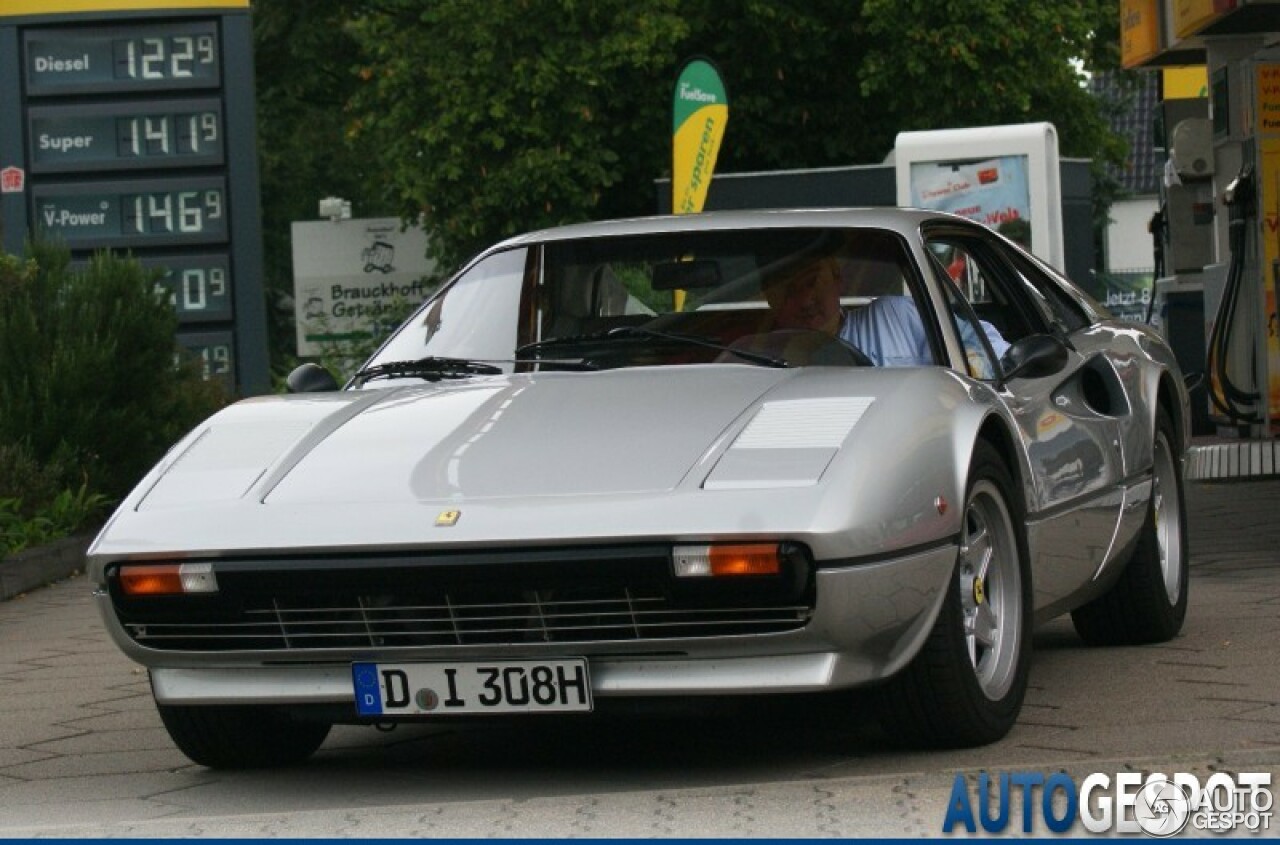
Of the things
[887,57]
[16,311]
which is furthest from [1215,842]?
[887,57]

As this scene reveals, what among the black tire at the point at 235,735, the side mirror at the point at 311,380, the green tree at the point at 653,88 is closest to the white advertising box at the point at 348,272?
the green tree at the point at 653,88

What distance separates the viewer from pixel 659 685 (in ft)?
16.6

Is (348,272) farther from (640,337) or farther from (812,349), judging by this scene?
(812,349)

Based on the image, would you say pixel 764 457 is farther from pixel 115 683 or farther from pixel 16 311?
pixel 16 311

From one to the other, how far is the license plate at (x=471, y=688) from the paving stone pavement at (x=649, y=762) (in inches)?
5.6

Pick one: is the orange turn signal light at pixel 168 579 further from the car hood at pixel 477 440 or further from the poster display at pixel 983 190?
the poster display at pixel 983 190

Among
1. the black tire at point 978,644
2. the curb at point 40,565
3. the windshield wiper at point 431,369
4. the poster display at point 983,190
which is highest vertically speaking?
the poster display at point 983,190

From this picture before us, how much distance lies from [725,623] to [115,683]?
3475mm

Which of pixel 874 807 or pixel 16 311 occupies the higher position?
pixel 16 311

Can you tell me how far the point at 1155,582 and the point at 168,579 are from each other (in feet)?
10.5

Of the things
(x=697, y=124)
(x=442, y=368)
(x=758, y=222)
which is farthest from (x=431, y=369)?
(x=697, y=124)

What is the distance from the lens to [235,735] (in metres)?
5.74

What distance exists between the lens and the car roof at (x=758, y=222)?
253 inches

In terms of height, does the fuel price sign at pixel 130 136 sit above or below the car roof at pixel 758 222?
above
